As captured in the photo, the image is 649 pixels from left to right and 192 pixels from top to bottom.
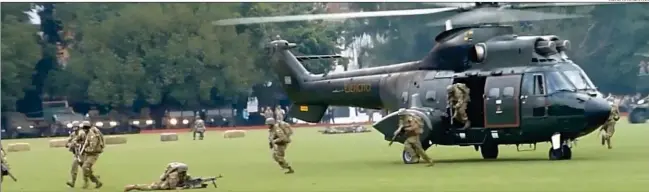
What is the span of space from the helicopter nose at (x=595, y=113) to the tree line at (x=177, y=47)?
9426 millimetres

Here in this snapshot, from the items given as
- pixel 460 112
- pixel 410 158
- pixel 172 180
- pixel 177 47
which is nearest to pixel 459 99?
pixel 460 112

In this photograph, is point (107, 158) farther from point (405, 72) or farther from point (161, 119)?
point (161, 119)

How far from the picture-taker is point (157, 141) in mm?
44688

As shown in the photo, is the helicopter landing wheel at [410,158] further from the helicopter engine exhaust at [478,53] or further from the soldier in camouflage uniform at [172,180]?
the soldier in camouflage uniform at [172,180]

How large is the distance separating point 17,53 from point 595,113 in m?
17.8

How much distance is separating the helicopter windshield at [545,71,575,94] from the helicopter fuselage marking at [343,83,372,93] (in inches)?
167

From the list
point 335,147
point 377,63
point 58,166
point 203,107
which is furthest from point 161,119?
point 58,166

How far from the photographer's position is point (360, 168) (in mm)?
25562

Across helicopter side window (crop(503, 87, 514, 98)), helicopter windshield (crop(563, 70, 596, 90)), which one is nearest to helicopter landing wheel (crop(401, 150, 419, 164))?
helicopter side window (crop(503, 87, 514, 98))

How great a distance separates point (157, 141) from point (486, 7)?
21.0 m

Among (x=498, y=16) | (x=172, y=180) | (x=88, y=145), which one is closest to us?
(x=172, y=180)

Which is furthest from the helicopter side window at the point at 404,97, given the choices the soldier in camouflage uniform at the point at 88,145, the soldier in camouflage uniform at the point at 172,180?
the soldier in camouflage uniform at the point at 172,180

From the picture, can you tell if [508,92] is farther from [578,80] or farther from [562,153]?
[562,153]

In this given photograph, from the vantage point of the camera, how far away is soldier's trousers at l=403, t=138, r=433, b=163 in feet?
83.7
